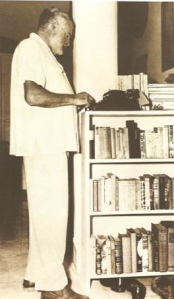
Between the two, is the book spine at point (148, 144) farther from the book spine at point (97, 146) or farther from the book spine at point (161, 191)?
the book spine at point (97, 146)

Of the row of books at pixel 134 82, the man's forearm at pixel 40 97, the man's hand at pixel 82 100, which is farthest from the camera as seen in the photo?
the row of books at pixel 134 82

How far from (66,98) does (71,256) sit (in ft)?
4.75

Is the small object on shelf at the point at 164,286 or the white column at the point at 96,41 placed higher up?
the white column at the point at 96,41

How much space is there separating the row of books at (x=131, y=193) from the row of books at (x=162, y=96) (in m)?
0.50

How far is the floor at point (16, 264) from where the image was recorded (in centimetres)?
237

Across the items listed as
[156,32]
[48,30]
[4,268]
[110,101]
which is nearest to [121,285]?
[4,268]

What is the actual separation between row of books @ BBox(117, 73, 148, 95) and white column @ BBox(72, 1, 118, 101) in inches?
2.2

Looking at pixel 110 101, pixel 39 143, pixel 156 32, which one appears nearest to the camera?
pixel 39 143

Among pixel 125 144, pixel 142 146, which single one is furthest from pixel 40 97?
pixel 142 146

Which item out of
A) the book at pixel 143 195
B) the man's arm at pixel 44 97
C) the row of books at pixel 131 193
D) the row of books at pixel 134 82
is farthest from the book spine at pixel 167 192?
the man's arm at pixel 44 97

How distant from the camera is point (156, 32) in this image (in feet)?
12.5

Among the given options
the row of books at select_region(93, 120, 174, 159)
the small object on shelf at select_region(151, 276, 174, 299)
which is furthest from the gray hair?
the small object on shelf at select_region(151, 276, 174, 299)

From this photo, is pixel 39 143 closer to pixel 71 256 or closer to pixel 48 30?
pixel 48 30

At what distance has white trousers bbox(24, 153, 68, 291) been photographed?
2.24 metres
